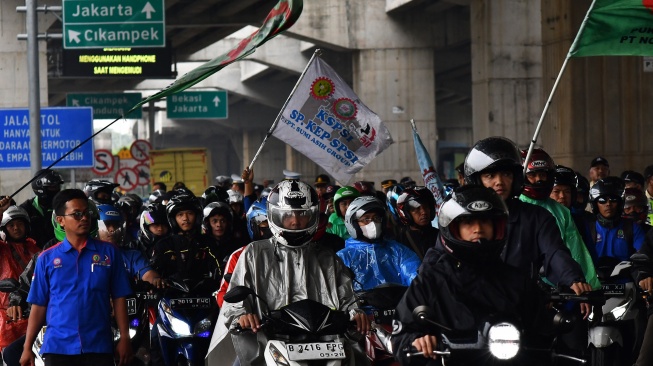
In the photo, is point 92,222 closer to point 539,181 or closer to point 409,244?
point 539,181

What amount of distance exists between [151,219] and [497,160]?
21.8 ft

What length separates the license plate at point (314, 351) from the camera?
23.2 feet

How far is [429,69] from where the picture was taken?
41.9 meters

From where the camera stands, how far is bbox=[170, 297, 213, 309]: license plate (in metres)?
11.0

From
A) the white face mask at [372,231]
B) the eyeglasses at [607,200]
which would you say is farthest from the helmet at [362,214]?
the eyeglasses at [607,200]

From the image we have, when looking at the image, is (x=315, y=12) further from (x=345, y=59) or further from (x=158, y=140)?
(x=158, y=140)

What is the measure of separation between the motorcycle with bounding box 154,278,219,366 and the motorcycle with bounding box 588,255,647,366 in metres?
2.88

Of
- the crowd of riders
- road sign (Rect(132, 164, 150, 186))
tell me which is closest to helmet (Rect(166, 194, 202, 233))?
the crowd of riders

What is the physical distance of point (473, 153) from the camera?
7.74 m

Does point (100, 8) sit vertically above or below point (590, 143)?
above

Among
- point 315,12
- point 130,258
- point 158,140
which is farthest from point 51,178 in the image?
point 158,140

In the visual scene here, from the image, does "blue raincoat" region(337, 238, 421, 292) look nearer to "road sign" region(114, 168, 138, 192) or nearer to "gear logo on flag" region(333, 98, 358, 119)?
"gear logo on flag" region(333, 98, 358, 119)

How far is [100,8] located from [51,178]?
927cm

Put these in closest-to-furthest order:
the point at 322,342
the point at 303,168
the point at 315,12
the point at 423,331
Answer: the point at 423,331, the point at 322,342, the point at 315,12, the point at 303,168
